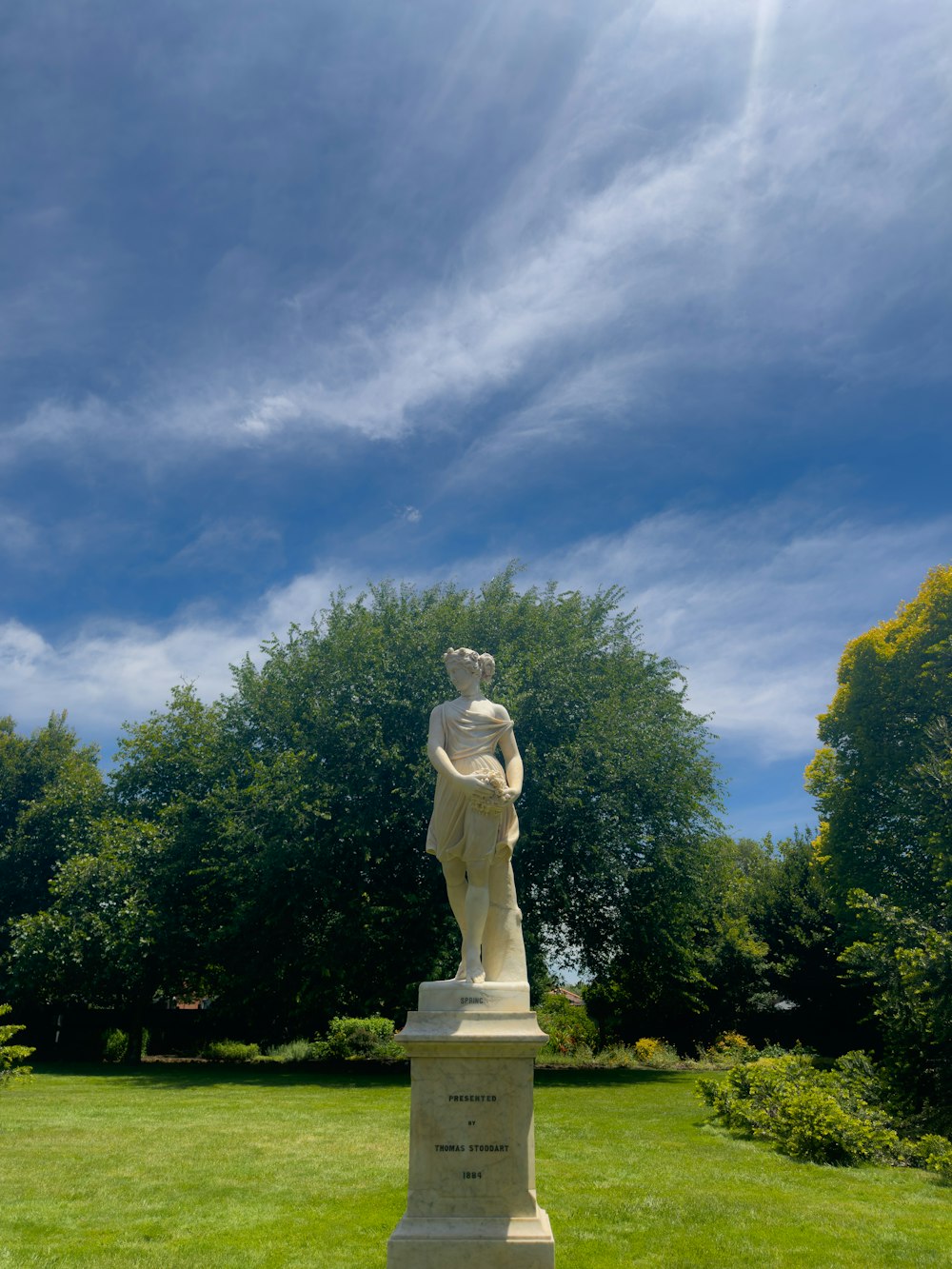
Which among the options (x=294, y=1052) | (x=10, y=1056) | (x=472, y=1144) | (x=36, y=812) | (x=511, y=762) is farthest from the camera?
(x=36, y=812)

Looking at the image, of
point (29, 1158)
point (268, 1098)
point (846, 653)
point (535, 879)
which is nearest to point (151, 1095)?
point (268, 1098)

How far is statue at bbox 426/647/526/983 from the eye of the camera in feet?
23.3

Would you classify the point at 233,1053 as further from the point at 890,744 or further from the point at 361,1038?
the point at 890,744

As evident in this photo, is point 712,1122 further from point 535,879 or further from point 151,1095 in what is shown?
point 151,1095

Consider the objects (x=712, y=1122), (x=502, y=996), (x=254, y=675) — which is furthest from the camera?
(x=254, y=675)

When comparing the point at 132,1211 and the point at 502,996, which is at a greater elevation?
the point at 502,996

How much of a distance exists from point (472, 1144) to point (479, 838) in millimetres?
2142

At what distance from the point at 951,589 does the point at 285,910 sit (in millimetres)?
18260

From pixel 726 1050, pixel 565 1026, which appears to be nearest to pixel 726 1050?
pixel 726 1050

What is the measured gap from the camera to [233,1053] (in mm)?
25906

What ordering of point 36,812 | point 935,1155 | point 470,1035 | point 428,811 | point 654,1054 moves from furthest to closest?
point 36,812
point 654,1054
point 428,811
point 935,1155
point 470,1035

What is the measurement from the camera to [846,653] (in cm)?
2514

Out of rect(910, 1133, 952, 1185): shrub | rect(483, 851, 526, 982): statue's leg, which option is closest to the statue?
rect(483, 851, 526, 982): statue's leg

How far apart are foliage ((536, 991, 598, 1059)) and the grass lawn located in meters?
11.6
